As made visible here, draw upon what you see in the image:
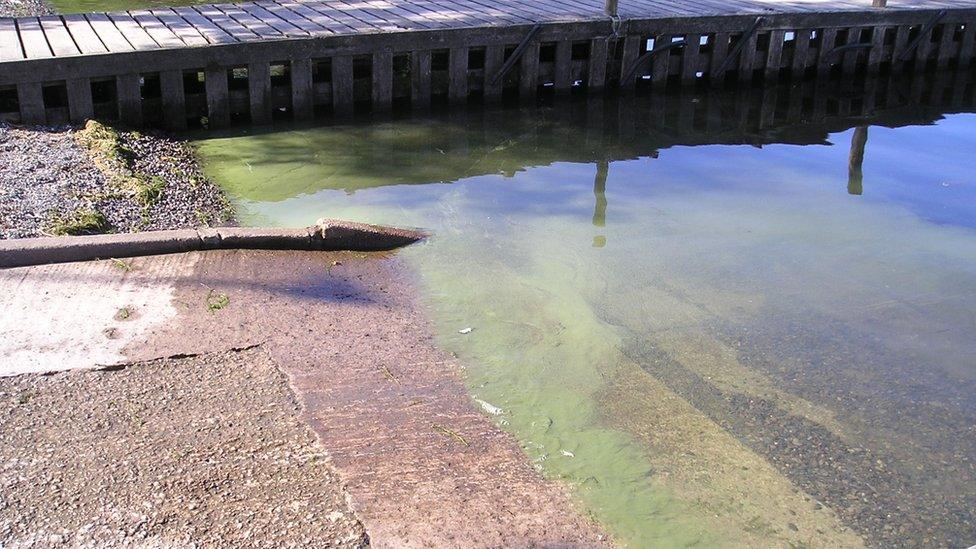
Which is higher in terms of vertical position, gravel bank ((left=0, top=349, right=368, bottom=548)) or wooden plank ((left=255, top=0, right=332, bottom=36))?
wooden plank ((left=255, top=0, right=332, bottom=36))

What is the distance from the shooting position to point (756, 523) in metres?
4.13

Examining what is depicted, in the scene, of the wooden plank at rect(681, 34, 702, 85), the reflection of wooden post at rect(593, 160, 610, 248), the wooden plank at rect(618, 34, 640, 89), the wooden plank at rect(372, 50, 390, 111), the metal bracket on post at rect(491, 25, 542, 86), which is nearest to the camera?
the reflection of wooden post at rect(593, 160, 610, 248)

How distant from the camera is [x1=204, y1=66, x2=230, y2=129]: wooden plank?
1016cm

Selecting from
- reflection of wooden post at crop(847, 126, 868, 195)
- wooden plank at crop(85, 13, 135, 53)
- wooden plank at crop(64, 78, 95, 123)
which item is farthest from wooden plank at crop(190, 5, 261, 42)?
reflection of wooden post at crop(847, 126, 868, 195)

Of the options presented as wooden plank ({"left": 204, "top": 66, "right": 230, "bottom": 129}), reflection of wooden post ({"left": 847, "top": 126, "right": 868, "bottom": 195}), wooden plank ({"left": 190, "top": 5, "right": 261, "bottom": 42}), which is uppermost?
wooden plank ({"left": 190, "top": 5, "right": 261, "bottom": 42})

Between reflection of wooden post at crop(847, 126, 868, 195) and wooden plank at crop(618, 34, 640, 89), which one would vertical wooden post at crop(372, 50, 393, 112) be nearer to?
wooden plank at crop(618, 34, 640, 89)

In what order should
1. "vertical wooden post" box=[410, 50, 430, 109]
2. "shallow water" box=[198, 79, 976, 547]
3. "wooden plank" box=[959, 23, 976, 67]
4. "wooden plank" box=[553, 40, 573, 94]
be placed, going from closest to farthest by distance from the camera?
"shallow water" box=[198, 79, 976, 547] < "vertical wooden post" box=[410, 50, 430, 109] < "wooden plank" box=[553, 40, 573, 94] < "wooden plank" box=[959, 23, 976, 67]

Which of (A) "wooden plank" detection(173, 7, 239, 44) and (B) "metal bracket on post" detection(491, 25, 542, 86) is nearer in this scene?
(A) "wooden plank" detection(173, 7, 239, 44)

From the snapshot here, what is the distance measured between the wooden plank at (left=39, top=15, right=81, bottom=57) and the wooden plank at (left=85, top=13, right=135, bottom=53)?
0.31 m

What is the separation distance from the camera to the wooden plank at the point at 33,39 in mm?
9442

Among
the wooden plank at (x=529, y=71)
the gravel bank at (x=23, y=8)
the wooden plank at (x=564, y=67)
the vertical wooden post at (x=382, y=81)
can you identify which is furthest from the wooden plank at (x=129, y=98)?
the gravel bank at (x=23, y=8)

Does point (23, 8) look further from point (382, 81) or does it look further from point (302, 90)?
point (382, 81)

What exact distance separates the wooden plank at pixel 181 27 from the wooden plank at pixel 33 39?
1.32 metres

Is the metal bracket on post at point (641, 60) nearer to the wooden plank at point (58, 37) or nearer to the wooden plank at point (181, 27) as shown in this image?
the wooden plank at point (181, 27)
